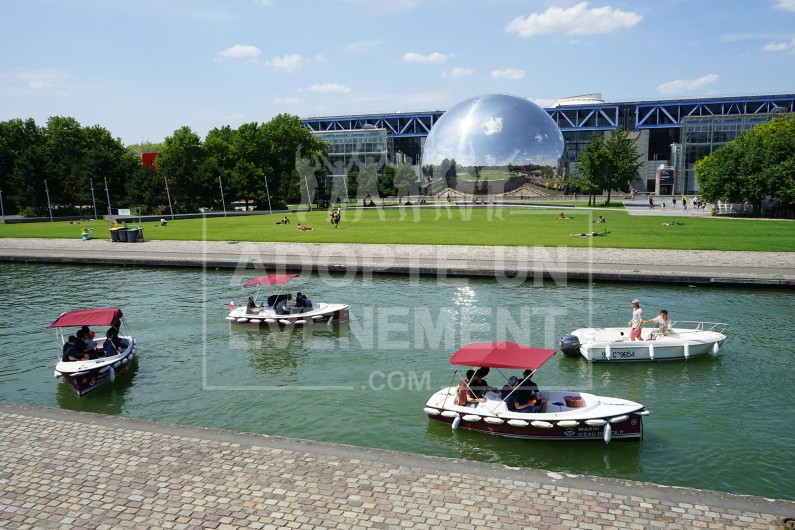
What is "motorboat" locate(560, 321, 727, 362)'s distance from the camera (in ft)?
63.5

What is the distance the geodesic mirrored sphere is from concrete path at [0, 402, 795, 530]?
114 metres

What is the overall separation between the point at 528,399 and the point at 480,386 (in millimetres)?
1336

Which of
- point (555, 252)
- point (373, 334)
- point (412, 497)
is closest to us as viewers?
point (412, 497)

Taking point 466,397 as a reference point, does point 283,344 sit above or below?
below

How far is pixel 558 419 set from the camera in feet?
43.8

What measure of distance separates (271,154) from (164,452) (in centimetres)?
9285

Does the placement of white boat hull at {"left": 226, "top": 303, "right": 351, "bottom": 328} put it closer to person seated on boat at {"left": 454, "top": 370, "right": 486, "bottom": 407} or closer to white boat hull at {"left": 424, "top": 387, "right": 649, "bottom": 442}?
person seated on boat at {"left": 454, "top": 370, "right": 486, "bottom": 407}

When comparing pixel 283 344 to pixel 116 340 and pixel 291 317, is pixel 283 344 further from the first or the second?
pixel 116 340

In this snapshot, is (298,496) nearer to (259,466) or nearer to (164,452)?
(259,466)

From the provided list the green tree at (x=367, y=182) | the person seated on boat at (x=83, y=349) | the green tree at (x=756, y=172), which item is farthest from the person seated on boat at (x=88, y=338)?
the green tree at (x=367, y=182)

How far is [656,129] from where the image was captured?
5861 inches

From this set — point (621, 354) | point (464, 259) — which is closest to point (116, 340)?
point (621, 354)

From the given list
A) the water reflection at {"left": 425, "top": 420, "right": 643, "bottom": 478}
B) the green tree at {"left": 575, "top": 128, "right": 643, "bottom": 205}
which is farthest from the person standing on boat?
the green tree at {"left": 575, "top": 128, "right": 643, "bottom": 205}

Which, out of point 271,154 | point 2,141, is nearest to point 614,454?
point 271,154
